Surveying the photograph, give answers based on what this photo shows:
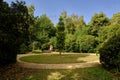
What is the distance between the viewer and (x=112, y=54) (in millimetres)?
12828

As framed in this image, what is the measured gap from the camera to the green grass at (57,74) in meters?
11.3

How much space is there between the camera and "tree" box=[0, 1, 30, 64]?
11289 mm

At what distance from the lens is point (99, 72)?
1239 cm

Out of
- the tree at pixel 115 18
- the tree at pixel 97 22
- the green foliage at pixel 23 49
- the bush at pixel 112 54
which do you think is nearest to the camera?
Answer: the bush at pixel 112 54

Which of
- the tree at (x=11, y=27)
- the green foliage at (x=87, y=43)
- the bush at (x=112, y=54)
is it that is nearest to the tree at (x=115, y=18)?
the green foliage at (x=87, y=43)

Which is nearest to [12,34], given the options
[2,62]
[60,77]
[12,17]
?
[12,17]

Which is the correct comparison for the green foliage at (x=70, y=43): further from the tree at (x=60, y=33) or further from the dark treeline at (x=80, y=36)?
the tree at (x=60, y=33)

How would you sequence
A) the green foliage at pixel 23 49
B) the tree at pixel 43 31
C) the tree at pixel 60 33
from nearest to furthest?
the tree at pixel 60 33, the green foliage at pixel 23 49, the tree at pixel 43 31

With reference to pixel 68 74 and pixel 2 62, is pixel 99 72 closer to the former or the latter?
pixel 68 74

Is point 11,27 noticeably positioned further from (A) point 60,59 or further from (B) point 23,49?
(B) point 23,49

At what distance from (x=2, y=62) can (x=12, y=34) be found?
3622 millimetres

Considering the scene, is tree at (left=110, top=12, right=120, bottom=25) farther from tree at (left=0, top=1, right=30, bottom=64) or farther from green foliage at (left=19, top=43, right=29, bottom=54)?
tree at (left=0, top=1, right=30, bottom=64)

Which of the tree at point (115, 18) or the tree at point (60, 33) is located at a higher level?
the tree at point (115, 18)

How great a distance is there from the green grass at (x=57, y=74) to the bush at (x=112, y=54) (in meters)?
0.75
